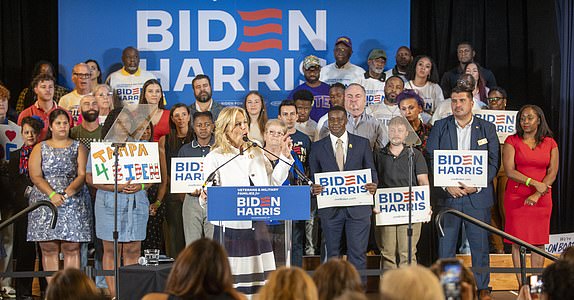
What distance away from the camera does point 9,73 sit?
1060 centimetres

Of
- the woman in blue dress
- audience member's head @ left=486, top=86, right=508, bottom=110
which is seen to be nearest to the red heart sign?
the woman in blue dress

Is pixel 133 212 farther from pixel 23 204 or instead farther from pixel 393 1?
pixel 393 1

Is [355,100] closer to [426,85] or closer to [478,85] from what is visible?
[426,85]

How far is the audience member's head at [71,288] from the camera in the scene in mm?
3986

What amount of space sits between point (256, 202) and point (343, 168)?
1.61m

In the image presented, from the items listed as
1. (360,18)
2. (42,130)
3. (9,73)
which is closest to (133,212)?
(42,130)

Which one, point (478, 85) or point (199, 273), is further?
point (478, 85)

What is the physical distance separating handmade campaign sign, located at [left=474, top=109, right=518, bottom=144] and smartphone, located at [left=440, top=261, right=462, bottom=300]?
5.19 metres

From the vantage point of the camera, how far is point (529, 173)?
8.85 metres

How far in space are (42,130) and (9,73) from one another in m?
2.18

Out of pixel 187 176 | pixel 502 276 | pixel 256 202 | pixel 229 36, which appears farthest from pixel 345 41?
pixel 256 202

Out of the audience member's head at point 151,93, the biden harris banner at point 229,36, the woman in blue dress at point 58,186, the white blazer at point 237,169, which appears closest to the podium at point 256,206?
the white blazer at point 237,169

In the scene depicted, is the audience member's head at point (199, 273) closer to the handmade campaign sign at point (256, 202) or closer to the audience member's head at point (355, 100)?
the handmade campaign sign at point (256, 202)

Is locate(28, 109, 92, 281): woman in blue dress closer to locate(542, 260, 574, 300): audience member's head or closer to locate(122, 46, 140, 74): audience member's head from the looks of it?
locate(122, 46, 140, 74): audience member's head
